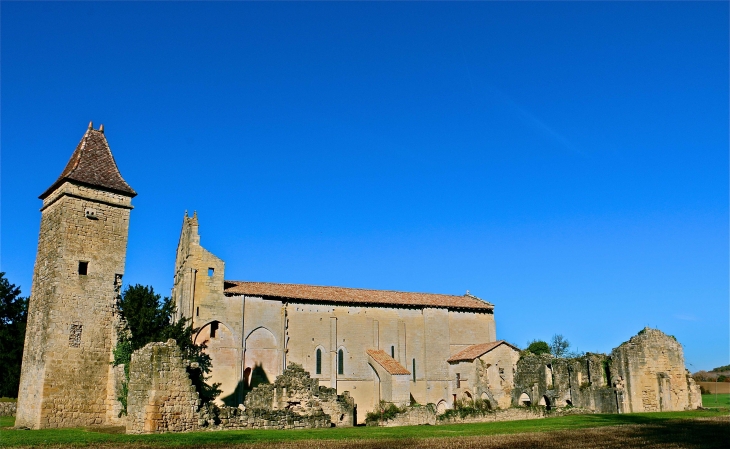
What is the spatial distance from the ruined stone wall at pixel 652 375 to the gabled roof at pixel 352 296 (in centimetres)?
1439

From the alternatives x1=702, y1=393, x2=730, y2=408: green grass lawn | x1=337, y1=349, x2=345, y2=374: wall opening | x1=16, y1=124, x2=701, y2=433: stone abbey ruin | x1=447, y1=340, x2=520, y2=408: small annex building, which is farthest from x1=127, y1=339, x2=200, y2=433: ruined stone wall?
x1=702, y1=393, x2=730, y2=408: green grass lawn

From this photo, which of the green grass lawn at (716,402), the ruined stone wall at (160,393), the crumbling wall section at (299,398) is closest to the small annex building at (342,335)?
the crumbling wall section at (299,398)

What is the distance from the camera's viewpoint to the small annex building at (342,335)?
38.2 metres

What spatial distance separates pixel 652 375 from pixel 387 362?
16.3 meters

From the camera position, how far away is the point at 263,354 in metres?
39.3

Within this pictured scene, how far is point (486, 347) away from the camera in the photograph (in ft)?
145

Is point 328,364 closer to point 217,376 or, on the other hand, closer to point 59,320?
point 217,376

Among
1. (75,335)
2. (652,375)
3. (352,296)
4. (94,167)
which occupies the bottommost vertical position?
(652,375)

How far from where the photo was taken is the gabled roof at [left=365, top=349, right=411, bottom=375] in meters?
40.5

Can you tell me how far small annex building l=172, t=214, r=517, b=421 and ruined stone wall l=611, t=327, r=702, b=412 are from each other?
8.84 metres

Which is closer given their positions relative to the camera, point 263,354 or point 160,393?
point 160,393

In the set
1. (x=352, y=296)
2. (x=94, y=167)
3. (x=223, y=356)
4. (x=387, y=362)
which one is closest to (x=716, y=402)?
(x=387, y=362)

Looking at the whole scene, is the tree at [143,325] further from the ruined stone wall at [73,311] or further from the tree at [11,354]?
the tree at [11,354]

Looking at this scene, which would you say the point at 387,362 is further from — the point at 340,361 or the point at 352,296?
the point at 352,296
